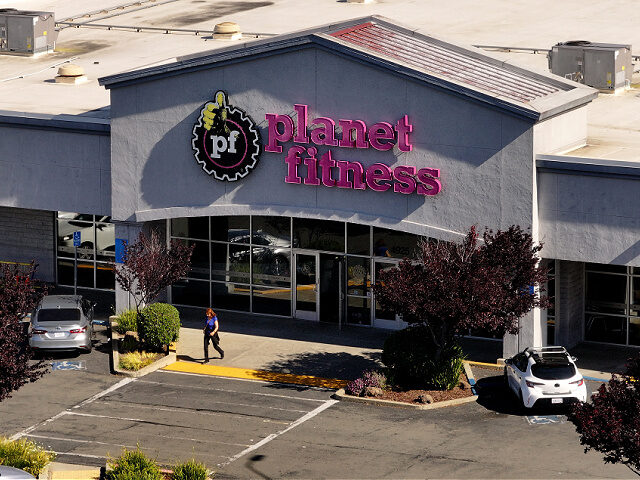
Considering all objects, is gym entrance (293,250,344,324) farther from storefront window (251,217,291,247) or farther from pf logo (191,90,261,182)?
pf logo (191,90,261,182)

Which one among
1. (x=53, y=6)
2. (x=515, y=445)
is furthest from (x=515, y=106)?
(x=53, y=6)

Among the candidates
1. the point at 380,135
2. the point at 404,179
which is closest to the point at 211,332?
the point at 404,179

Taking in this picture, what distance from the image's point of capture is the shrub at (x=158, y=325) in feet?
135

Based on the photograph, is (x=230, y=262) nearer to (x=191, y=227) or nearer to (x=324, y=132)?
(x=191, y=227)

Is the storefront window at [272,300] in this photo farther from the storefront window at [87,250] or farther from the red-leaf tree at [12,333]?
the red-leaf tree at [12,333]

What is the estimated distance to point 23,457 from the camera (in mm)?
31062

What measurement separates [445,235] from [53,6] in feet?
112

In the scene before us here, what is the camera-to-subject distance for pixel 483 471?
32125 mm

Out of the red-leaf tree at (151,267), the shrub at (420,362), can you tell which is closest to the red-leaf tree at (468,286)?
the shrub at (420,362)

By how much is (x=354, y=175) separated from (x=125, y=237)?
8589mm

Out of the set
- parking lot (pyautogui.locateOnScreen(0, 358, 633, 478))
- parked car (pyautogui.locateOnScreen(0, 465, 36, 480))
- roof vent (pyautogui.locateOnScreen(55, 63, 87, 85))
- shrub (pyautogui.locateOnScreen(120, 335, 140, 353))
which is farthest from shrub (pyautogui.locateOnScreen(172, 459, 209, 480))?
roof vent (pyautogui.locateOnScreen(55, 63, 87, 85))

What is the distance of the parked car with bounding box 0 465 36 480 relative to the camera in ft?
96.0

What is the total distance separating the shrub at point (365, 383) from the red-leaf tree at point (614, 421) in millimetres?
11584

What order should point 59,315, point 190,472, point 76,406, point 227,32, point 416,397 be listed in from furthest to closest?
point 227,32, point 59,315, point 76,406, point 416,397, point 190,472
